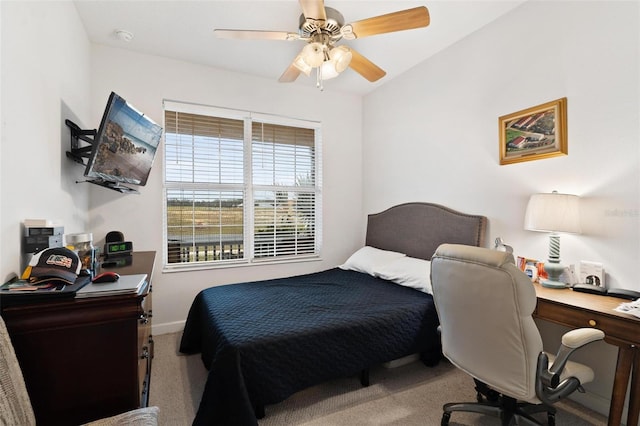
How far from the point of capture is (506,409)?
1.68 m

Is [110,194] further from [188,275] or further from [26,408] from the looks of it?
[26,408]

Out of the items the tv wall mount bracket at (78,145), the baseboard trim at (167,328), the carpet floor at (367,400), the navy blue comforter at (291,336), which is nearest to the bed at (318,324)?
the navy blue comforter at (291,336)

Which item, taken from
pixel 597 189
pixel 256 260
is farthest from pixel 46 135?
pixel 597 189

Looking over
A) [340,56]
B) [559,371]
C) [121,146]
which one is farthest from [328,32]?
[559,371]

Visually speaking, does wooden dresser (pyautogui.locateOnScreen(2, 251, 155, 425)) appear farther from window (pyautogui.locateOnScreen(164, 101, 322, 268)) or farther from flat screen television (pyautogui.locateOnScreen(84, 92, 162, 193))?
window (pyautogui.locateOnScreen(164, 101, 322, 268))

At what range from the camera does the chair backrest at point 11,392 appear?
0.91 m

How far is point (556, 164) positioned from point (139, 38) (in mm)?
3706

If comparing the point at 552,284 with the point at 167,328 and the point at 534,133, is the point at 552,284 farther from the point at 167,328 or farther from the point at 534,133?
the point at 167,328

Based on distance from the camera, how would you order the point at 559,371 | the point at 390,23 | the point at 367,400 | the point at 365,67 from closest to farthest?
1. the point at 559,371
2. the point at 390,23
3. the point at 367,400
4. the point at 365,67

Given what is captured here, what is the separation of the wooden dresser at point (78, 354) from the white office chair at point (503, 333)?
5.00 feet

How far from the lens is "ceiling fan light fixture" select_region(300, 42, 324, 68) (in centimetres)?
211

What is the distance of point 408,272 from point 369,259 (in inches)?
25.9

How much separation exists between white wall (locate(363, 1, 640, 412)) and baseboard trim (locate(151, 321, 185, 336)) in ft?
9.53

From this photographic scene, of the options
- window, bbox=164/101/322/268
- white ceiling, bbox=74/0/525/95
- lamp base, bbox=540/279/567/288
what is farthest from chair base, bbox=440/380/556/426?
white ceiling, bbox=74/0/525/95
